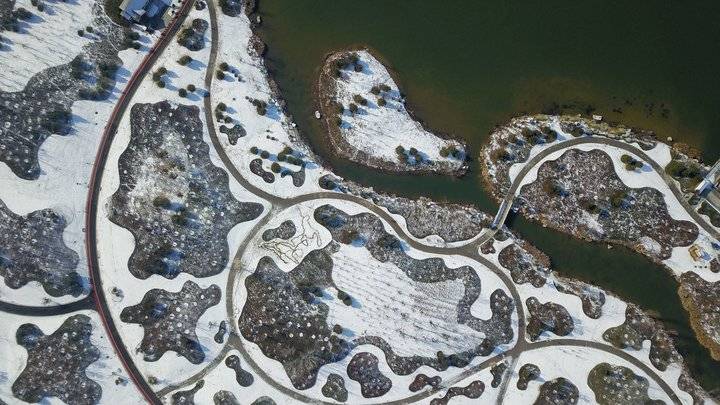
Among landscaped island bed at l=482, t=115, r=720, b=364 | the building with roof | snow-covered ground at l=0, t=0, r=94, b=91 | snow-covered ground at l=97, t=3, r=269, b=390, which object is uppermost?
landscaped island bed at l=482, t=115, r=720, b=364

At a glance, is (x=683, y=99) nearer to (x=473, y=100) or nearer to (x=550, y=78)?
(x=550, y=78)

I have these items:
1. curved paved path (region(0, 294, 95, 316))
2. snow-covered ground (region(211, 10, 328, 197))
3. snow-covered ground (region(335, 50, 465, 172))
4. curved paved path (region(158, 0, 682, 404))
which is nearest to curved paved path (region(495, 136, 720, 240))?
curved paved path (region(158, 0, 682, 404))

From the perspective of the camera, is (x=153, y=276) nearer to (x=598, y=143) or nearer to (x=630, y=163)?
(x=598, y=143)

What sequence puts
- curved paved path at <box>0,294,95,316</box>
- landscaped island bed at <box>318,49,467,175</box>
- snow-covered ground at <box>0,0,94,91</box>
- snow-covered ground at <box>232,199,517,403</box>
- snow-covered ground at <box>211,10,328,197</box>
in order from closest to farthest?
curved paved path at <box>0,294,95,316</box> → snow-covered ground at <box>232,199,517,403</box> → snow-covered ground at <box>0,0,94,91</box> → snow-covered ground at <box>211,10,328,197</box> → landscaped island bed at <box>318,49,467,175</box>

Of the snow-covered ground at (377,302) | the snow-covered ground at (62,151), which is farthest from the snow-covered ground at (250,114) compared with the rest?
the snow-covered ground at (62,151)

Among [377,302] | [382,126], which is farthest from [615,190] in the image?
[377,302]

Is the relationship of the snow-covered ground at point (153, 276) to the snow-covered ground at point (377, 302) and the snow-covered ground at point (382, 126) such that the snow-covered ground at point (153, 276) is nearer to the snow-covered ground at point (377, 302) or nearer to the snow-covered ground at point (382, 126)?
the snow-covered ground at point (377, 302)

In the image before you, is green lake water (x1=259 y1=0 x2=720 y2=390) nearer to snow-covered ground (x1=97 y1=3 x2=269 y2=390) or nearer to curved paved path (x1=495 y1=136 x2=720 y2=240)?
curved paved path (x1=495 y1=136 x2=720 y2=240)

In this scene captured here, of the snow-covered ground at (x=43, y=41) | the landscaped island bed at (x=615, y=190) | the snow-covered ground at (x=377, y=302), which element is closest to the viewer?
the snow-covered ground at (x=377, y=302)

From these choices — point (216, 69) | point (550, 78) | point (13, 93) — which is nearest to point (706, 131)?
point (550, 78)
